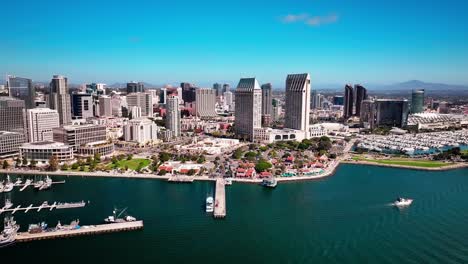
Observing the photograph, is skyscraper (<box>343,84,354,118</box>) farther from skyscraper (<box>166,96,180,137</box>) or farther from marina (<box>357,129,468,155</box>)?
skyscraper (<box>166,96,180,137</box>)

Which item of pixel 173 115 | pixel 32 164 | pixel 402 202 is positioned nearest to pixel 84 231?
pixel 32 164

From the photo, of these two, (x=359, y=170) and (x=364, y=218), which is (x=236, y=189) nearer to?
(x=364, y=218)

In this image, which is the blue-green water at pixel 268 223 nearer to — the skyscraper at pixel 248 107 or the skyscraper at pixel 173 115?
the skyscraper at pixel 248 107

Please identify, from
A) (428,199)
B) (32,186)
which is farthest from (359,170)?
(32,186)

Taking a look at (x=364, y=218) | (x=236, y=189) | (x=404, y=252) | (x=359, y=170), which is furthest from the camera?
(x=359, y=170)

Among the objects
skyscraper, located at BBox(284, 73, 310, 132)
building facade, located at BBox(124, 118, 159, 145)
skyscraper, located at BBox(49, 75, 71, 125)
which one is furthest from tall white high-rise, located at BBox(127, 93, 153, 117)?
skyscraper, located at BBox(284, 73, 310, 132)

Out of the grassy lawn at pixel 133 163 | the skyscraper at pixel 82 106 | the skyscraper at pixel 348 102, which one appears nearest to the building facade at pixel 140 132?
the grassy lawn at pixel 133 163
